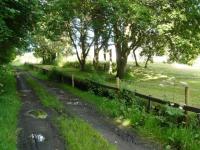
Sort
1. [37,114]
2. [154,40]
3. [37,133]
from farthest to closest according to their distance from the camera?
[154,40]
[37,114]
[37,133]

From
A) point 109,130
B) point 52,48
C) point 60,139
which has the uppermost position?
point 52,48

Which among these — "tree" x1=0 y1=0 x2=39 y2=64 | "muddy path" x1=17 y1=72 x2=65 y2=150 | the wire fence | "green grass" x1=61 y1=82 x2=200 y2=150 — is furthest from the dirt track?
"tree" x1=0 y1=0 x2=39 y2=64

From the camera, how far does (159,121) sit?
13.2 meters

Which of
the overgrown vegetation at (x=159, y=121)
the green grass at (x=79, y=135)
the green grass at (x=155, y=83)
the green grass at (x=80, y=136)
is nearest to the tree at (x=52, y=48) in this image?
the green grass at (x=155, y=83)

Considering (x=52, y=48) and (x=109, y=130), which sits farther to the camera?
(x=52, y=48)

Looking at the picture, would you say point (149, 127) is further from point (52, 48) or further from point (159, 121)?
point (52, 48)

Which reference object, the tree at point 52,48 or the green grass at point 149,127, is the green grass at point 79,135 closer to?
the green grass at point 149,127

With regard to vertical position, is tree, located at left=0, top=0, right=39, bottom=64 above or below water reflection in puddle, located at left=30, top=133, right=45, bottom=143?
above

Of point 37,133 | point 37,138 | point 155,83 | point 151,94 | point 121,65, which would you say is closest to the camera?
point 37,138

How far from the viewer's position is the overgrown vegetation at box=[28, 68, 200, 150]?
11203 millimetres

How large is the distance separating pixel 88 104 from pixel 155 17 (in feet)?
34.5

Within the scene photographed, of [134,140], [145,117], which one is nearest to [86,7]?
[145,117]

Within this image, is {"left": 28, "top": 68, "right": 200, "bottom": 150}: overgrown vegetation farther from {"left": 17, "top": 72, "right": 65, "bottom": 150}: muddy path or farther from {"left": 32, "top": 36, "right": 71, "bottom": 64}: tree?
{"left": 32, "top": 36, "right": 71, "bottom": 64}: tree

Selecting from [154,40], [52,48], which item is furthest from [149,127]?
[52,48]
